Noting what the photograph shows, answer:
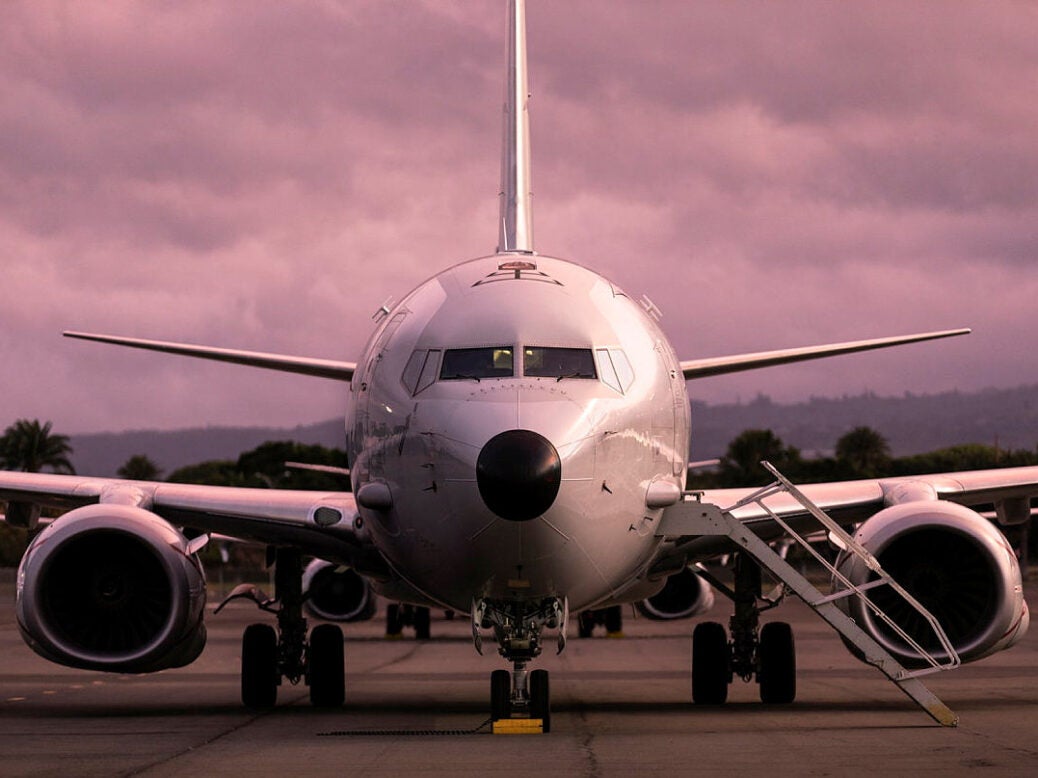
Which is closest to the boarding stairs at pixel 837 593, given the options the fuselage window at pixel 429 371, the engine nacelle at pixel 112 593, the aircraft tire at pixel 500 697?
the aircraft tire at pixel 500 697

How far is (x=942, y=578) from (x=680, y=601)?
21264 mm

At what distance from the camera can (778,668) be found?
19859 mm

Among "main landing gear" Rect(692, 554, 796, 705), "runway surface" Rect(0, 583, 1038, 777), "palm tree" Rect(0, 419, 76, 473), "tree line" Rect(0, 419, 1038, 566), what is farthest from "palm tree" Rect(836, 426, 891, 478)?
"main landing gear" Rect(692, 554, 796, 705)

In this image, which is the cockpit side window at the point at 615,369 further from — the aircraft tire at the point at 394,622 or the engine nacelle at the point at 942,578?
the aircraft tire at the point at 394,622

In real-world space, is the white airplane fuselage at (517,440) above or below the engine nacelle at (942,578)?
above

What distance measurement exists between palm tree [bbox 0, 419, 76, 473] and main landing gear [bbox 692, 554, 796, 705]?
394 ft

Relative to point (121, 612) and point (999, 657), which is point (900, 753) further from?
point (999, 657)

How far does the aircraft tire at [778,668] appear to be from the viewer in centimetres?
1977

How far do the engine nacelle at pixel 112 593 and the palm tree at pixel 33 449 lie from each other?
395 feet

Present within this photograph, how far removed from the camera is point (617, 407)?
48.0 ft

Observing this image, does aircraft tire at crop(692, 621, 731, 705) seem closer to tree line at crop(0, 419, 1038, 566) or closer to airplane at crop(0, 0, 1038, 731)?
airplane at crop(0, 0, 1038, 731)

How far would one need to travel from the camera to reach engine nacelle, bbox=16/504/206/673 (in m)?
17.3

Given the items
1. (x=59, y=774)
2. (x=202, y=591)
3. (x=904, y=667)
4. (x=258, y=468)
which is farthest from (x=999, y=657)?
(x=258, y=468)

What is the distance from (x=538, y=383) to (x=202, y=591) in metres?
5.26
